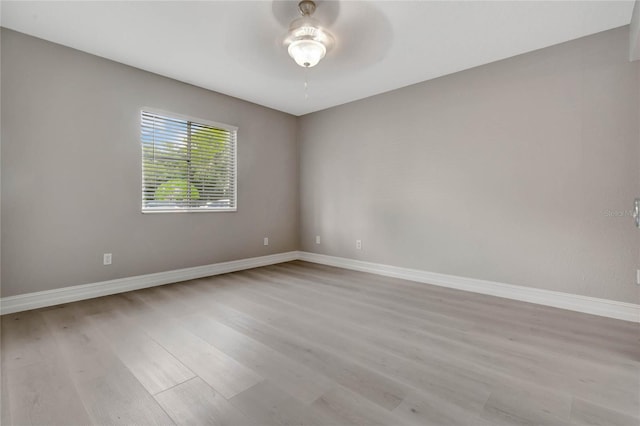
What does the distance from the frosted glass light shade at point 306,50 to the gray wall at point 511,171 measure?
68.2 inches

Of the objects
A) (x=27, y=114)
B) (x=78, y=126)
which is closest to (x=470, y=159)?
(x=78, y=126)

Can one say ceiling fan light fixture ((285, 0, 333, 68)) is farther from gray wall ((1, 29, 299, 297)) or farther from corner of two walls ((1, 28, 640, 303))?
gray wall ((1, 29, 299, 297))

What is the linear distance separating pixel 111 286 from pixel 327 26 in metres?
3.42

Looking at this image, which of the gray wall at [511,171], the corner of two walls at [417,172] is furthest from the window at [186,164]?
the gray wall at [511,171]

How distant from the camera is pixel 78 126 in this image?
9.69ft

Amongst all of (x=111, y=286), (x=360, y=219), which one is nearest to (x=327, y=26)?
(x=360, y=219)

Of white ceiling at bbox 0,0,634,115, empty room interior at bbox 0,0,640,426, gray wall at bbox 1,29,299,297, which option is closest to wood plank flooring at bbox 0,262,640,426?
empty room interior at bbox 0,0,640,426

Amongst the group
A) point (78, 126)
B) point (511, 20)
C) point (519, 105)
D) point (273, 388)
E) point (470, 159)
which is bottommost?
point (273, 388)

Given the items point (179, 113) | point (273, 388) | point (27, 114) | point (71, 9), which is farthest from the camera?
point (179, 113)

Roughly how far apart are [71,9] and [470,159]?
13.2ft

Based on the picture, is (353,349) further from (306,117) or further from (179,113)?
(306,117)

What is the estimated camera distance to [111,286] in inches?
125

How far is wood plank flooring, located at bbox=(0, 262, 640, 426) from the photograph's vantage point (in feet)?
4.53

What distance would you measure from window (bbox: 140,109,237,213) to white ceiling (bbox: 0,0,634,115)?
0.65 meters
